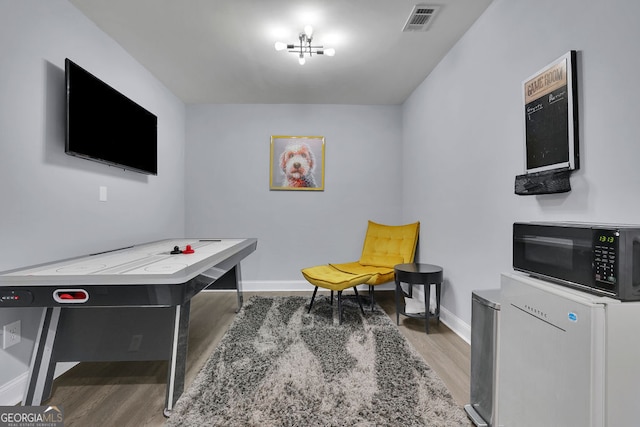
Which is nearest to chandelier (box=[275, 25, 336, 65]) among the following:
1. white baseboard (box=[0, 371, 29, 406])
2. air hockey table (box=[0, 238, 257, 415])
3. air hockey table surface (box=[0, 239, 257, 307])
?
air hockey table (box=[0, 238, 257, 415])

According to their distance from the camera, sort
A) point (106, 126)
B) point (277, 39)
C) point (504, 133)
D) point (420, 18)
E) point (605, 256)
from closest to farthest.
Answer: point (605, 256), point (504, 133), point (420, 18), point (106, 126), point (277, 39)

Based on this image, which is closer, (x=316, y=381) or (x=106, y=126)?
(x=316, y=381)

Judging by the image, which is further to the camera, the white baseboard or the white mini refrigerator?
the white baseboard

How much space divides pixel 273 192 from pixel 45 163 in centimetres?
238

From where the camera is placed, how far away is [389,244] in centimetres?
354

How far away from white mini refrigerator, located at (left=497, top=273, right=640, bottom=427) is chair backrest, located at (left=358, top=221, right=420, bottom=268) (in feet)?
6.68

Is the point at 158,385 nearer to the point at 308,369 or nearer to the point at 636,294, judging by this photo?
the point at 308,369

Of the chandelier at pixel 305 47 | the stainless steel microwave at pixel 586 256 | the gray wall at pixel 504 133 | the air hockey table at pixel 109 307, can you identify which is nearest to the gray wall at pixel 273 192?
the gray wall at pixel 504 133

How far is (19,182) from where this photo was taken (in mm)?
1698

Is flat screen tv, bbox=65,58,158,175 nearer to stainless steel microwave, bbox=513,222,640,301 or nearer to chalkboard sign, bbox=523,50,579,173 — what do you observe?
stainless steel microwave, bbox=513,222,640,301

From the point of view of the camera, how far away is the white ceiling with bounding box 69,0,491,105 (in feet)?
6.88

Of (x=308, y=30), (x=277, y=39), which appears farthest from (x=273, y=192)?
(x=308, y=30)

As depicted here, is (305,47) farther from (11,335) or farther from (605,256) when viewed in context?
(11,335)

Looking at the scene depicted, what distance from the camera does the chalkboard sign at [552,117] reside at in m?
1.41
